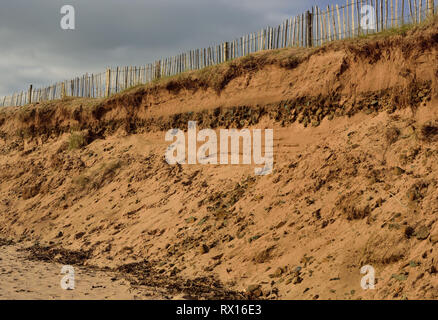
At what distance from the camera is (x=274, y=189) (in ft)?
25.6

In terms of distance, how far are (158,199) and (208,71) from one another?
3882mm

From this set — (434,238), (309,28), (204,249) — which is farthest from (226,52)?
(434,238)

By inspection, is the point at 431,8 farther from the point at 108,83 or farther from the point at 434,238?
the point at 108,83

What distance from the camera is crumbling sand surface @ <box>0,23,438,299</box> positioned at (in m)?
5.58

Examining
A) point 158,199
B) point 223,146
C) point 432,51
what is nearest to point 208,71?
point 223,146

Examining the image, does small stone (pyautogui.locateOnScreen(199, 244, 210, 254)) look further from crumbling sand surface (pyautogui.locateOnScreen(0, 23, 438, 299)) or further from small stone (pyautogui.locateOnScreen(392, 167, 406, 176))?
small stone (pyautogui.locateOnScreen(392, 167, 406, 176))

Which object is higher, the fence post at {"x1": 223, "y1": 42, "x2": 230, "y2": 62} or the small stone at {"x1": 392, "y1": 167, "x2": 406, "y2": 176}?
the fence post at {"x1": 223, "y1": 42, "x2": 230, "y2": 62}

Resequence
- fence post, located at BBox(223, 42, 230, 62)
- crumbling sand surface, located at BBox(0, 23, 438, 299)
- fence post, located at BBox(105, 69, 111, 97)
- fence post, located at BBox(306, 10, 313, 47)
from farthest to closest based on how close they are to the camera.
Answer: fence post, located at BBox(105, 69, 111, 97) → fence post, located at BBox(223, 42, 230, 62) → fence post, located at BBox(306, 10, 313, 47) → crumbling sand surface, located at BBox(0, 23, 438, 299)

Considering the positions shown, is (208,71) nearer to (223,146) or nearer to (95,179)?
(223,146)

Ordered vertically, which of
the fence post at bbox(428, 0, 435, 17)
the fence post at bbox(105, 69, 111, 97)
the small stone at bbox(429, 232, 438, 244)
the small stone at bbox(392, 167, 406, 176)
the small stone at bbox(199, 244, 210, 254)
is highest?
the fence post at bbox(105, 69, 111, 97)

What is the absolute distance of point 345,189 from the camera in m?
6.77

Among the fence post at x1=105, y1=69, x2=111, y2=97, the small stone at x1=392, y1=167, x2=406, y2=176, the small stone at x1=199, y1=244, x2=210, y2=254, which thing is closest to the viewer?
the small stone at x1=392, y1=167, x2=406, y2=176

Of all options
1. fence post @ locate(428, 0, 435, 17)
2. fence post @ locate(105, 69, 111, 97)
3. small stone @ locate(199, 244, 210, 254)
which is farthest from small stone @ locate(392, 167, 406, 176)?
fence post @ locate(105, 69, 111, 97)

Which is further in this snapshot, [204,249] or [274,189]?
[274,189]
